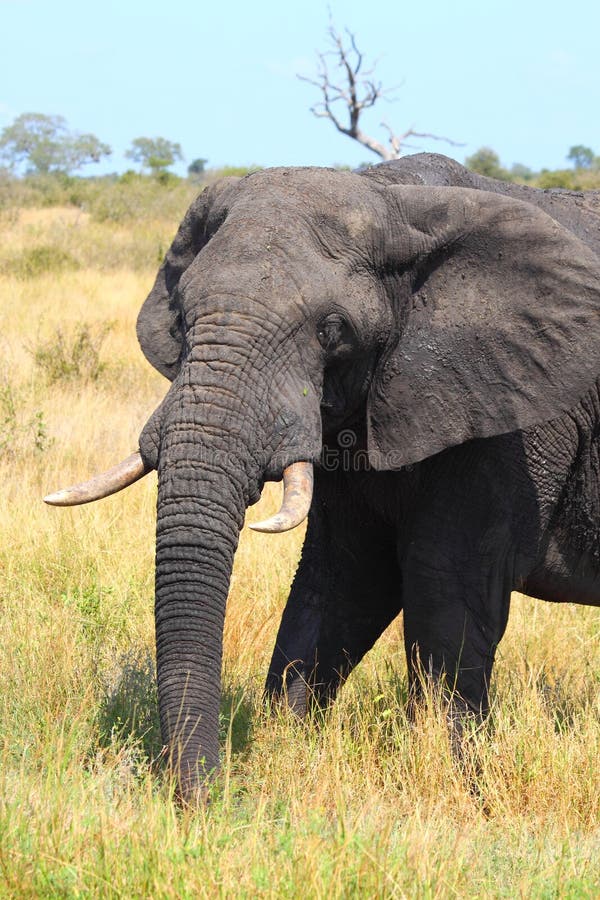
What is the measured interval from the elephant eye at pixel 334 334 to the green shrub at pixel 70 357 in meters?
6.98

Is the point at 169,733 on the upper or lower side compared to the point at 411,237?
lower

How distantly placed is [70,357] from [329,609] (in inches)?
259

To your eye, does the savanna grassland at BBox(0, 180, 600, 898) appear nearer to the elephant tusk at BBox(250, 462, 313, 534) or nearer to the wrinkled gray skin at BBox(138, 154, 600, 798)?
the wrinkled gray skin at BBox(138, 154, 600, 798)

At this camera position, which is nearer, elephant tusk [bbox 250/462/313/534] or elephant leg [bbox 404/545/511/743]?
elephant tusk [bbox 250/462/313/534]

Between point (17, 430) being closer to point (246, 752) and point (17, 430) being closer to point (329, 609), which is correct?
point (329, 609)

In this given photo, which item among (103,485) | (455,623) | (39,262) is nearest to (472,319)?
(455,623)

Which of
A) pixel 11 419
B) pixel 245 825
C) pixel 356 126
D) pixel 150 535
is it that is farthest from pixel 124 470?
pixel 356 126

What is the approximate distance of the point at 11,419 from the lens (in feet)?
27.8

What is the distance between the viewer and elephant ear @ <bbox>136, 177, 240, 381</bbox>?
15.3ft

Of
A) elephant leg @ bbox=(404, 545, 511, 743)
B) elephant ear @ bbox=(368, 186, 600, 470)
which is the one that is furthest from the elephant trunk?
elephant leg @ bbox=(404, 545, 511, 743)

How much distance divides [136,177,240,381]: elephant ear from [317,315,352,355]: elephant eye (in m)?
0.76

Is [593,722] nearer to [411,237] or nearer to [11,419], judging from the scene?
[411,237]

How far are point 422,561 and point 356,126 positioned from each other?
1534 centimetres

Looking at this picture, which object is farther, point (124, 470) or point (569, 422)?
point (569, 422)
